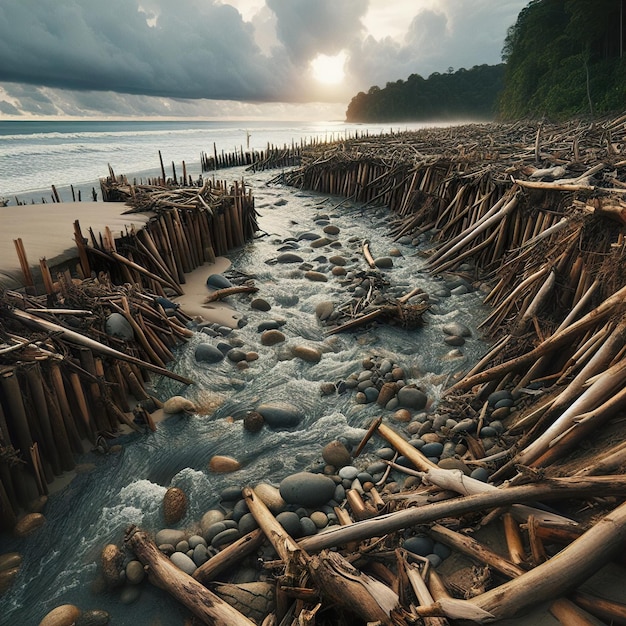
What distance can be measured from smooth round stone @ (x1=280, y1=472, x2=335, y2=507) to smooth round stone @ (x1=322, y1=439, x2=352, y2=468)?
1.34ft

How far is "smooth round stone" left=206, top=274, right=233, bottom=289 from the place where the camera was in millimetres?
8961

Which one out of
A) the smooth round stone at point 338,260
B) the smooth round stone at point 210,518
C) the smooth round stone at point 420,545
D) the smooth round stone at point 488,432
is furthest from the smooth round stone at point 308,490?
the smooth round stone at point 338,260

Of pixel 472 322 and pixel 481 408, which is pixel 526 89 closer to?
pixel 472 322

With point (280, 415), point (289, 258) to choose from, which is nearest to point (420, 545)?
point (280, 415)

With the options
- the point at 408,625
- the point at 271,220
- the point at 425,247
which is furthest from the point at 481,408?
the point at 271,220

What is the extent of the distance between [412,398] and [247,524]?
2577 millimetres

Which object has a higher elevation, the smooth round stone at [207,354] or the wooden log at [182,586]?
the smooth round stone at [207,354]

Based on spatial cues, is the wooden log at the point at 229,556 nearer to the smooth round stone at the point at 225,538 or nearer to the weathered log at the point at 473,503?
the smooth round stone at the point at 225,538

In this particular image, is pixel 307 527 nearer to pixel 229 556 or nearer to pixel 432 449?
pixel 229 556

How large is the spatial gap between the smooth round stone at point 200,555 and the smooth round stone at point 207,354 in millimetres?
3264

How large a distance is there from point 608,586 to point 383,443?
106 inches

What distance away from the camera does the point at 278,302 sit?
343 inches

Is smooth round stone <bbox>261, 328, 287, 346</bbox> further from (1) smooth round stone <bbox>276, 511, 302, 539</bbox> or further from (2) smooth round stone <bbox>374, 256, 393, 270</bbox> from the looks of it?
(2) smooth round stone <bbox>374, 256, 393, 270</bbox>

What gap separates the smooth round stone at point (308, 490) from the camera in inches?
157
